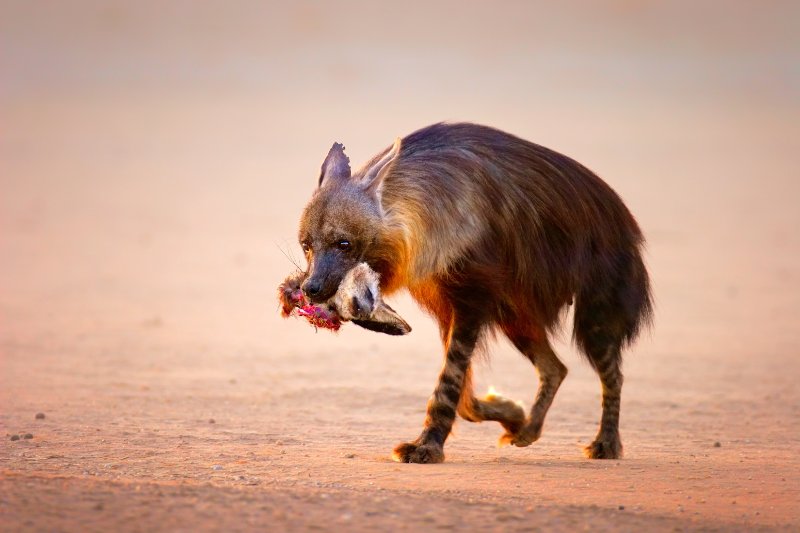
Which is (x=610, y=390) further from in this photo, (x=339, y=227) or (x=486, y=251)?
(x=339, y=227)

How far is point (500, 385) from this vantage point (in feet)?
40.0

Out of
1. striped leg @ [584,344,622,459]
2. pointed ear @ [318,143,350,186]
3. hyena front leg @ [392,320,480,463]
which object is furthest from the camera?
striped leg @ [584,344,622,459]

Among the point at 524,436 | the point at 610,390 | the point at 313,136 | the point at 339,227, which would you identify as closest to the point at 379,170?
the point at 339,227

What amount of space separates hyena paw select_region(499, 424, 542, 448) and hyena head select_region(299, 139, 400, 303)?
1.63 meters

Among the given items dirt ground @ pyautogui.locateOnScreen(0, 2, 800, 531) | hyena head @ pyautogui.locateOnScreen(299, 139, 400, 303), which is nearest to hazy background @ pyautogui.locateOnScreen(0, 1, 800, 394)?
dirt ground @ pyautogui.locateOnScreen(0, 2, 800, 531)

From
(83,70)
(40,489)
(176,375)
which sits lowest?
(40,489)

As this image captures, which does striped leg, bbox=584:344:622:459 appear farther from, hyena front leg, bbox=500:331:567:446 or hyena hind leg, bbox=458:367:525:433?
hyena hind leg, bbox=458:367:525:433

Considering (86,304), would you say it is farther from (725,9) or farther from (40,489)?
(725,9)

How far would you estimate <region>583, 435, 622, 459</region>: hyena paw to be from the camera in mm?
8742

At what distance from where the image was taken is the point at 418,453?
8.09m

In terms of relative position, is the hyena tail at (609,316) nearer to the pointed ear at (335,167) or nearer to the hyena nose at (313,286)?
the pointed ear at (335,167)

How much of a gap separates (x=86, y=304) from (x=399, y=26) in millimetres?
21929

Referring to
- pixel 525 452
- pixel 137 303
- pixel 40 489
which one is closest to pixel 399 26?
pixel 137 303

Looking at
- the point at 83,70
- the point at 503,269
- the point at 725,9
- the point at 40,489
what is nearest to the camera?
the point at 40,489
